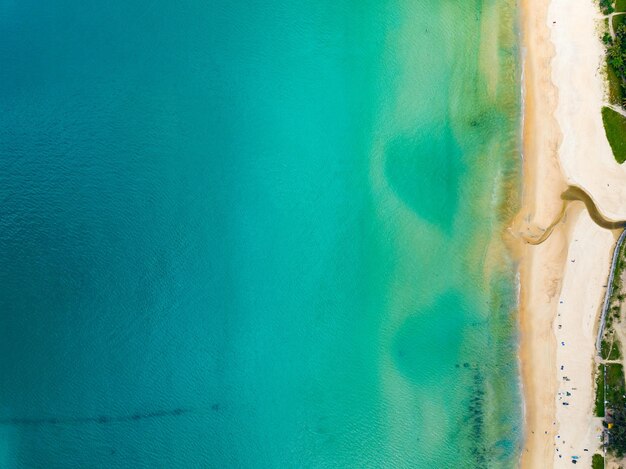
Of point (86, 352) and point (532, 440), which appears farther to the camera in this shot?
point (86, 352)

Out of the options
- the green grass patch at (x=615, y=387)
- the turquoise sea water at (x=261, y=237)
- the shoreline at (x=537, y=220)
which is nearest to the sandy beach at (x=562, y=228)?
the shoreline at (x=537, y=220)

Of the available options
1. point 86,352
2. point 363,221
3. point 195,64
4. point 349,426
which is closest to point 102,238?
point 86,352

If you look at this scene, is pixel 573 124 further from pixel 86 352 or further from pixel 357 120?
pixel 86 352

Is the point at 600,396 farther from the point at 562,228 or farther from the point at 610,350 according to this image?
the point at 562,228

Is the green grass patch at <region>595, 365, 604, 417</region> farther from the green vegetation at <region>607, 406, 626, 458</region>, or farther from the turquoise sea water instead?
the turquoise sea water

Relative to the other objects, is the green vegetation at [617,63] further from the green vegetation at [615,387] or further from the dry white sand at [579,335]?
the green vegetation at [615,387]

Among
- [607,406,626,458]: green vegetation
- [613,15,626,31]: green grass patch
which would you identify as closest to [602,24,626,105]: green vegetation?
[613,15,626,31]: green grass patch
